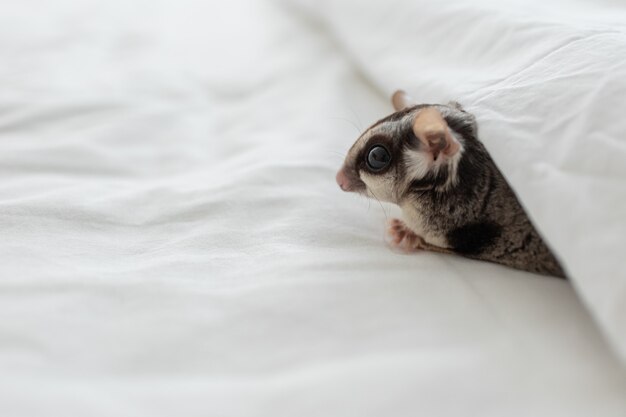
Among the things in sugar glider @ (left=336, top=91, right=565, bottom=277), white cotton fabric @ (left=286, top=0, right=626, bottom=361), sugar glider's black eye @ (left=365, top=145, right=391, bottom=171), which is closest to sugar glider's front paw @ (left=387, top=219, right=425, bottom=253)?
sugar glider @ (left=336, top=91, right=565, bottom=277)

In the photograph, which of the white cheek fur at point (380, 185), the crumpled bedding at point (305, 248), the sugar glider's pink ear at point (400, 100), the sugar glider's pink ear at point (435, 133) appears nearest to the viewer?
the crumpled bedding at point (305, 248)

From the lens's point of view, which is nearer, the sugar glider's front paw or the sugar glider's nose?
the sugar glider's front paw

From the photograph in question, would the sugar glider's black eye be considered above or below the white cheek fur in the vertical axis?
above

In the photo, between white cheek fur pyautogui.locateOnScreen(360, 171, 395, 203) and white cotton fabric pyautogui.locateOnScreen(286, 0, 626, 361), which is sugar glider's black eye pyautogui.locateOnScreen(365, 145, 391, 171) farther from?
white cotton fabric pyautogui.locateOnScreen(286, 0, 626, 361)

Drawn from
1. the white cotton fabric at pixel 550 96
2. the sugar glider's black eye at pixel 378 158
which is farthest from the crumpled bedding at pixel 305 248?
the sugar glider's black eye at pixel 378 158

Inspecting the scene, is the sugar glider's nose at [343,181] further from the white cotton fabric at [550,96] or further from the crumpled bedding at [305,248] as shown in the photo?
the white cotton fabric at [550,96]

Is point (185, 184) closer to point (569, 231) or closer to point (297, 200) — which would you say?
point (297, 200)

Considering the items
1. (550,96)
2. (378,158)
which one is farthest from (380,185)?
(550,96)

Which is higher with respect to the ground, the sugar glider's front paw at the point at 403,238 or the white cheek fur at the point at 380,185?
the white cheek fur at the point at 380,185
